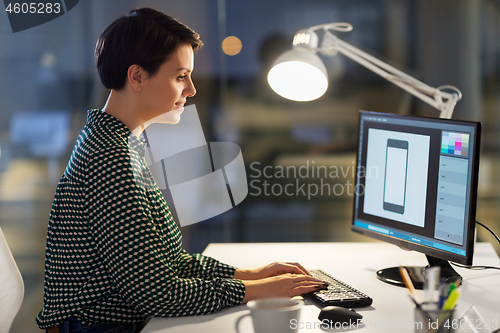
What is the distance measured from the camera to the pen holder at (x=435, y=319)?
2.03 feet

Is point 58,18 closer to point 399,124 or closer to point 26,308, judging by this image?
point 26,308

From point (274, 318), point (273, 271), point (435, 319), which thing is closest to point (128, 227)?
point (274, 318)

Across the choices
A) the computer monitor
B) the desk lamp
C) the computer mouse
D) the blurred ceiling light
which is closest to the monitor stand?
the computer monitor

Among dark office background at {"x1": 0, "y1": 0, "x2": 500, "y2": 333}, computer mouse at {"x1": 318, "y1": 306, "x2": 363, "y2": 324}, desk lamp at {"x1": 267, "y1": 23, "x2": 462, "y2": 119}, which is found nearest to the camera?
computer mouse at {"x1": 318, "y1": 306, "x2": 363, "y2": 324}

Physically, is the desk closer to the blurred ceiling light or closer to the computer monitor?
the computer monitor

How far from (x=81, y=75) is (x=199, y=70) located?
566 mm

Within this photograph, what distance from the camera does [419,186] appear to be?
115 cm

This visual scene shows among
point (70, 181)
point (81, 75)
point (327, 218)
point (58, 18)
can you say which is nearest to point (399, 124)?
point (70, 181)

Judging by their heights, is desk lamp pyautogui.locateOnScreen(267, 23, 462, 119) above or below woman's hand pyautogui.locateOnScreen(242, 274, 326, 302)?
above

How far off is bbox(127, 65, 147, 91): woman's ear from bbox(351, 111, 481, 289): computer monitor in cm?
65

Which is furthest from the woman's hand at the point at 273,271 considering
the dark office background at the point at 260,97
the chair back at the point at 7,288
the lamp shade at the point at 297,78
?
the dark office background at the point at 260,97

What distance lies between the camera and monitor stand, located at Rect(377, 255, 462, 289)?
3.66 feet

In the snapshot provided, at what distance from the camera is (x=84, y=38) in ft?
6.92

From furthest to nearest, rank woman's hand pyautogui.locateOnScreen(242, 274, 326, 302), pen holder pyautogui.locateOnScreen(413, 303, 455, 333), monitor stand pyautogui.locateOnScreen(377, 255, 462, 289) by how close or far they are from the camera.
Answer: monitor stand pyautogui.locateOnScreen(377, 255, 462, 289) → woman's hand pyautogui.locateOnScreen(242, 274, 326, 302) → pen holder pyautogui.locateOnScreen(413, 303, 455, 333)
